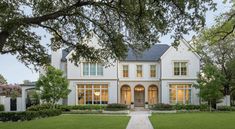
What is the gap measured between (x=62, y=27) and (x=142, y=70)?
35846 mm

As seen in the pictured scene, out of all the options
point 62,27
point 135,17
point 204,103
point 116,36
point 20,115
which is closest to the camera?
point 135,17

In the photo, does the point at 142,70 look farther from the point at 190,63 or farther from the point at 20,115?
the point at 20,115

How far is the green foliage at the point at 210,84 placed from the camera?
152 ft

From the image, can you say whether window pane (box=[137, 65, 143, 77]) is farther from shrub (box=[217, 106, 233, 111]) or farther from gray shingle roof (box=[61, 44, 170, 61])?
shrub (box=[217, 106, 233, 111])

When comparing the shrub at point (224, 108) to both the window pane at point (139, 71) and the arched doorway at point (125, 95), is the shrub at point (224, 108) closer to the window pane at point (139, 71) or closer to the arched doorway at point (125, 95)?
the window pane at point (139, 71)

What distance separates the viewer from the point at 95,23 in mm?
17375

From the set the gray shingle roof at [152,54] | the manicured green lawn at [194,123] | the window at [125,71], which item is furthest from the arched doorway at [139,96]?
the manicured green lawn at [194,123]

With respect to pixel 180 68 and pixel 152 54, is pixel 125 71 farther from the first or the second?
pixel 180 68

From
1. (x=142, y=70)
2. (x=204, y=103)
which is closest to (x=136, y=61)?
(x=142, y=70)

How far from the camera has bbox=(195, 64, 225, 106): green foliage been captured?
4644cm

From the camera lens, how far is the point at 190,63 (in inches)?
2051

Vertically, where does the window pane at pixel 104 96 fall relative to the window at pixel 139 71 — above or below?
below

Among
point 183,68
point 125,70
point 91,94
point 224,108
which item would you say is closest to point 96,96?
point 91,94

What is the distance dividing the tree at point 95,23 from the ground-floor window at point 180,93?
33210mm
